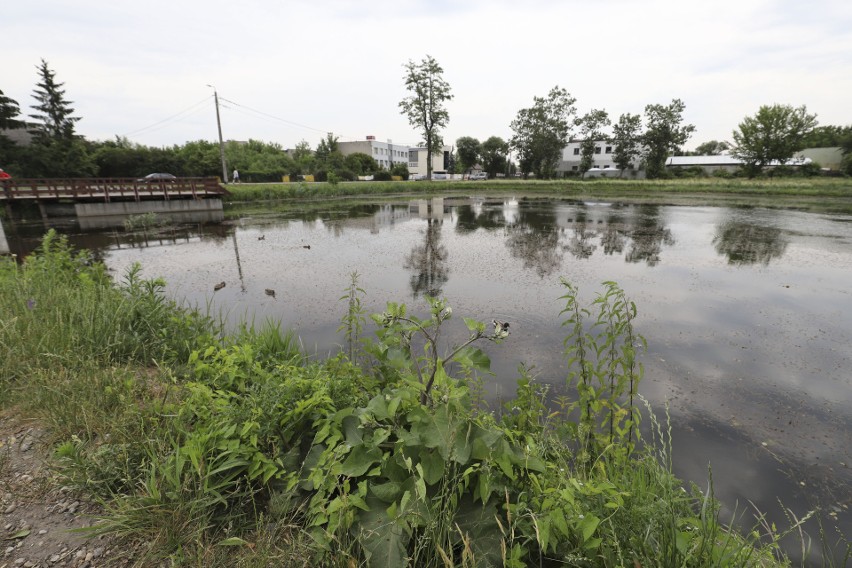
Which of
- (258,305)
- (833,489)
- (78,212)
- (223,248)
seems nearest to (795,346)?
(833,489)

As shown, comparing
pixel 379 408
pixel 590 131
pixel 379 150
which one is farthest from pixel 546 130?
pixel 379 408

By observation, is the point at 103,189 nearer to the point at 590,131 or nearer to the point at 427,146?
the point at 427,146

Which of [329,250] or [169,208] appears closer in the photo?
[329,250]

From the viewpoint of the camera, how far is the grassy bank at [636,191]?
28.6 m

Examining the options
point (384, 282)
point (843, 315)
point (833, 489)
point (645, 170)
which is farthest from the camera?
point (645, 170)

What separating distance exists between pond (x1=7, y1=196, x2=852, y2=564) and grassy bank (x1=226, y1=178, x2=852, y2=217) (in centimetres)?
1318

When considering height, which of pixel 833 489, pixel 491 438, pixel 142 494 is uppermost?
pixel 491 438

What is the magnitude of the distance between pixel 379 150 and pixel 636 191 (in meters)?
59.8

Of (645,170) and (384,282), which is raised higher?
(645,170)

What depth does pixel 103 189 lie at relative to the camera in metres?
20.5

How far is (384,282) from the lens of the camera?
8.40 m

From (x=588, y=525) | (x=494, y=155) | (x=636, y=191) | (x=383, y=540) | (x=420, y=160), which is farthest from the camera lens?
(x=420, y=160)

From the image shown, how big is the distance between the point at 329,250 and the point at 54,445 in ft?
33.3

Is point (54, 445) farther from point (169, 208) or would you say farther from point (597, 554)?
point (169, 208)
